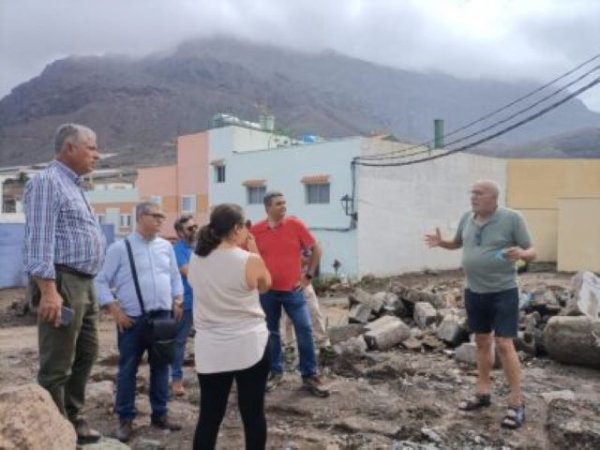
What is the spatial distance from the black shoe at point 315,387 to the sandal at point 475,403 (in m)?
1.13

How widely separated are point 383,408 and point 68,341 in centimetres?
259

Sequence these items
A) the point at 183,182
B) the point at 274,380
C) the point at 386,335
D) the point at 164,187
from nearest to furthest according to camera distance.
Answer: the point at 274,380
the point at 386,335
the point at 183,182
the point at 164,187

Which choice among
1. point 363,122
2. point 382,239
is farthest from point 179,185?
point 363,122

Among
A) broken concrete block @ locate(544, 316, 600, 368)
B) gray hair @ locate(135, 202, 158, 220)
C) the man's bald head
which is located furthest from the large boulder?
broken concrete block @ locate(544, 316, 600, 368)

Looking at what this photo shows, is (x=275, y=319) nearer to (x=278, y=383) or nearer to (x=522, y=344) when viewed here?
(x=278, y=383)

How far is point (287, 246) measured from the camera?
5.50 m

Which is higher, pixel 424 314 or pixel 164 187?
pixel 164 187

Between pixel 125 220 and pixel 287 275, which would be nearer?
pixel 287 275

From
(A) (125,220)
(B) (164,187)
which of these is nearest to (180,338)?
(B) (164,187)

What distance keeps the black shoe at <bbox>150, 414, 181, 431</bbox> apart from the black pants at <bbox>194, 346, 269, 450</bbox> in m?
1.26

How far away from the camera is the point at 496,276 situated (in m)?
4.69

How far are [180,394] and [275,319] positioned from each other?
1079 mm

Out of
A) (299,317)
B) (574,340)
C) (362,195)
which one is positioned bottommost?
(574,340)

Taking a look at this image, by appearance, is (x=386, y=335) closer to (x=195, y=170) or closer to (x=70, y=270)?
(x=70, y=270)
